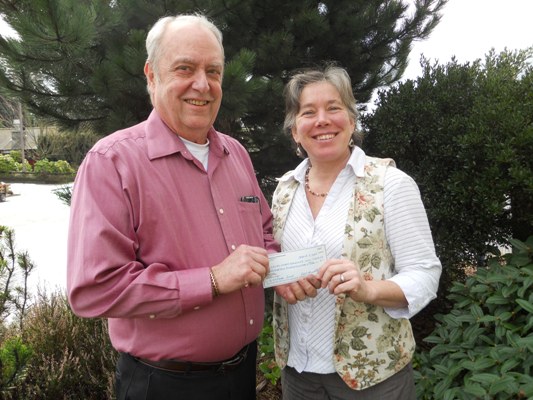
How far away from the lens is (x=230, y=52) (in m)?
4.01

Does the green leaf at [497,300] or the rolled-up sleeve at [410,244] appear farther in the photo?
the green leaf at [497,300]

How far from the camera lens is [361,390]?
1.73m

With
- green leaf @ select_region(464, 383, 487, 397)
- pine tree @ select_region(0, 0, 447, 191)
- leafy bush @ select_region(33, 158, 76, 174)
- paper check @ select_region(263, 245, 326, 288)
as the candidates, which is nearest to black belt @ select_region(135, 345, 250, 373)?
paper check @ select_region(263, 245, 326, 288)

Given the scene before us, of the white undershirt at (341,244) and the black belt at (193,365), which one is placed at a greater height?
the white undershirt at (341,244)

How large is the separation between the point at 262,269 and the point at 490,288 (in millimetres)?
1825

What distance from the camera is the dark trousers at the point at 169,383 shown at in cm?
161

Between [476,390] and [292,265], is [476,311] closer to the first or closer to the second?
[476,390]

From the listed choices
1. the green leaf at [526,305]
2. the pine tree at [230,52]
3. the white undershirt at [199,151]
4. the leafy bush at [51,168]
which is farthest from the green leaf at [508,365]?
the leafy bush at [51,168]

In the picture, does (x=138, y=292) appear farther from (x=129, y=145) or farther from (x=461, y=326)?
(x=461, y=326)

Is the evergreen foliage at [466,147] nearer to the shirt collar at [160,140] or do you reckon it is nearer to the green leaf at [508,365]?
the green leaf at [508,365]

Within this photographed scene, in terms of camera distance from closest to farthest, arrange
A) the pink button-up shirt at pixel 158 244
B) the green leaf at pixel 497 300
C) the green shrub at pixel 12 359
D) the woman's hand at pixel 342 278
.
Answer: the pink button-up shirt at pixel 158 244
the woman's hand at pixel 342 278
the green shrub at pixel 12 359
the green leaf at pixel 497 300

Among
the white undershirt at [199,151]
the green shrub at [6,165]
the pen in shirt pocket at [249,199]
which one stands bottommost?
the pen in shirt pocket at [249,199]

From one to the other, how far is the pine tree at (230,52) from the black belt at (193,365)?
2103 mm

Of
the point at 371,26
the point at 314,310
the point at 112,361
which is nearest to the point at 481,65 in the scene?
the point at 371,26
